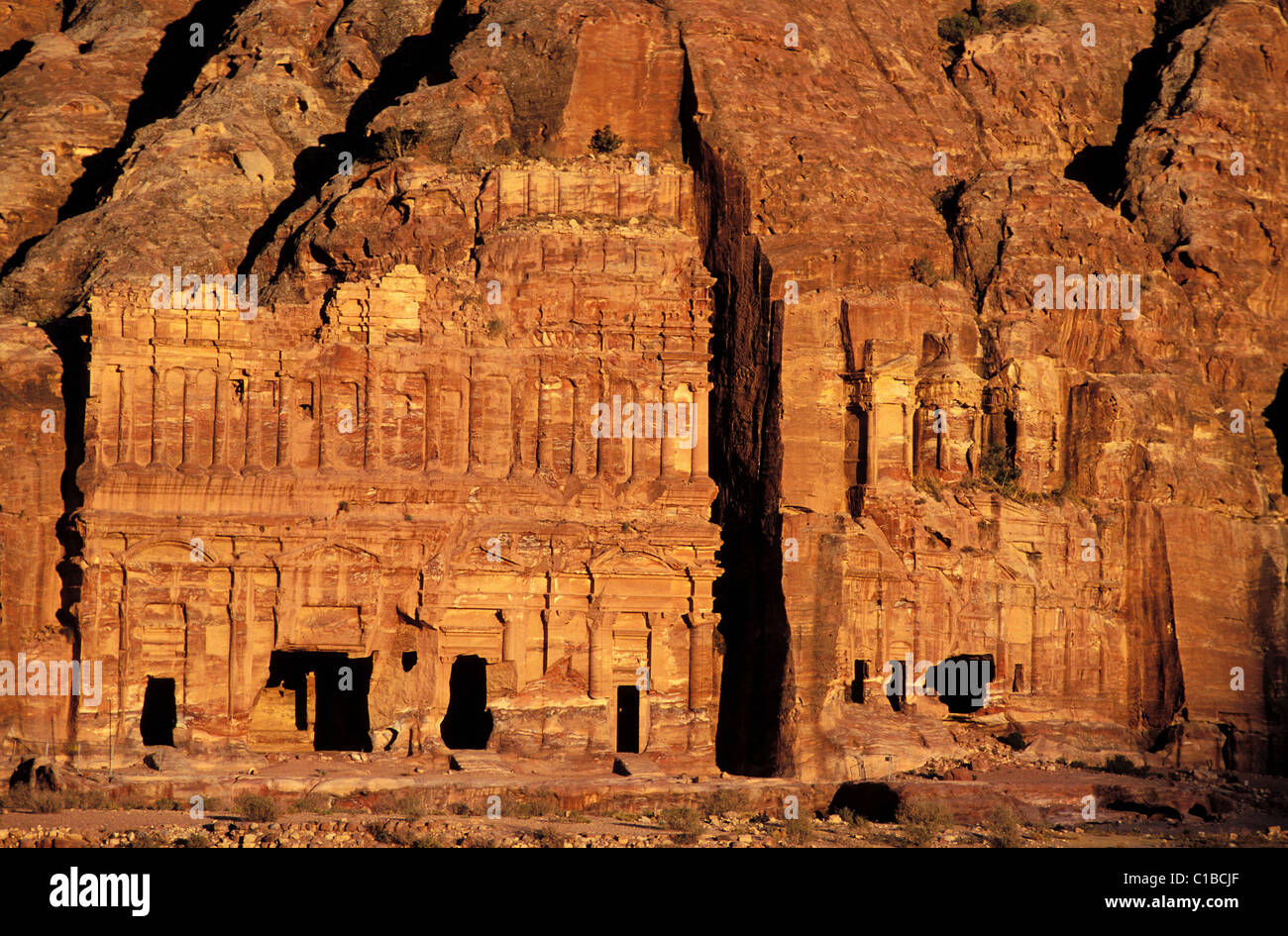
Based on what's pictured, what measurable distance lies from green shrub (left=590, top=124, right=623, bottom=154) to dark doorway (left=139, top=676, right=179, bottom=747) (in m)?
18.8

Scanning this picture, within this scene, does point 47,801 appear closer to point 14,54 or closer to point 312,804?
point 312,804

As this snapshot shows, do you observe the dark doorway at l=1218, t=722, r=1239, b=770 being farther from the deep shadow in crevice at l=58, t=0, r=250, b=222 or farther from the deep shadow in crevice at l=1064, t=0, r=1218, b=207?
the deep shadow in crevice at l=58, t=0, r=250, b=222

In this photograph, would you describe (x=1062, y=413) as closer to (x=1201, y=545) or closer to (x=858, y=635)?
(x=1201, y=545)

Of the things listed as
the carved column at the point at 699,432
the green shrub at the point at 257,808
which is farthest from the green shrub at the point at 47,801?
the carved column at the point at 699,432

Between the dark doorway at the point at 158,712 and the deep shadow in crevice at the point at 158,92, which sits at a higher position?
the deep shadow in crevice at the point at 158,92

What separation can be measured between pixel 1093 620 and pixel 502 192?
19.6 metres

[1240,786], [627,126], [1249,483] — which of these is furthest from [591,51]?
[1240,786]

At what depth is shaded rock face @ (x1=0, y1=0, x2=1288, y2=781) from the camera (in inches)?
1822

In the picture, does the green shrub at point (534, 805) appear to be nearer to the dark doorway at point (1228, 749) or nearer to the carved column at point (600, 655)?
the carved column at point (600, 655)

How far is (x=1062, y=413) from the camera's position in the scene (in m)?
51.7

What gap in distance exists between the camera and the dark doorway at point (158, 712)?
160 ft

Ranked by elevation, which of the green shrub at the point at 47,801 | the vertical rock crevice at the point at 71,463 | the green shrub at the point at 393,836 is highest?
the vertical rock crevice at the point at 71,463

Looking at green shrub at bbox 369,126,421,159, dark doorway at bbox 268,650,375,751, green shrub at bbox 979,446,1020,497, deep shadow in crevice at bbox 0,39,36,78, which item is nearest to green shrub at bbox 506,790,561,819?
dark doorway at bbox 268,650,375,751

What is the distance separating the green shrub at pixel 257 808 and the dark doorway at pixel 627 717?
1123 cm
